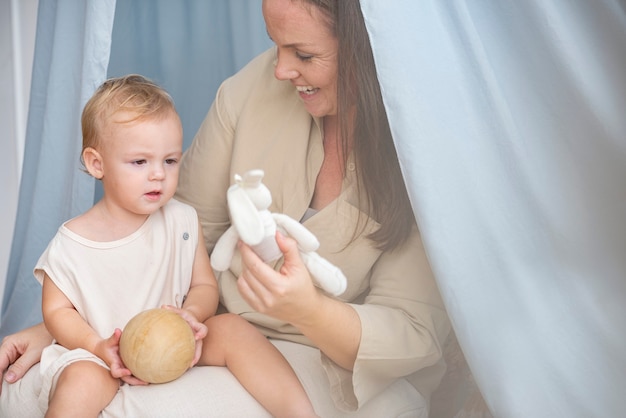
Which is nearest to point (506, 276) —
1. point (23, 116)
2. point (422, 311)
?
point (422, 311)

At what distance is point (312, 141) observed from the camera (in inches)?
65.8

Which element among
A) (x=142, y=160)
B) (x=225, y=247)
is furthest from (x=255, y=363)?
(x=142, y=160)

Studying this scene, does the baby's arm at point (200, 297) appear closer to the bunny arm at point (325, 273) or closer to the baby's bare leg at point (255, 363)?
the baby's bare leg at point (255, 363)

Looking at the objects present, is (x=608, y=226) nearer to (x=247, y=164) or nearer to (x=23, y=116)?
(x=247, y=164)

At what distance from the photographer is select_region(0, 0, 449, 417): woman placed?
144 centimetres

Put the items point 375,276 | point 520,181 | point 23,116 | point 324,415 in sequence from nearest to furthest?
1. point 520,181
2. point 324,415
3. point 375,276
4. point 23,116

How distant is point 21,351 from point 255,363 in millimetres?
512

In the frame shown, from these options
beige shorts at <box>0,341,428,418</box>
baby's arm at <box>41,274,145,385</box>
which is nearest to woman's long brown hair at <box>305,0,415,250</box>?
beige shorts at <box>0,341,428,418</box>

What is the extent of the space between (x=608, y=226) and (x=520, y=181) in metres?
0.16

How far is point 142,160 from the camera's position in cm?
160

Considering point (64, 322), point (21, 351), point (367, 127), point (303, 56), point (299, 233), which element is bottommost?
point (21, 351)

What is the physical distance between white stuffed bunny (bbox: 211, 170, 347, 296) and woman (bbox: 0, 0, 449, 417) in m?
0.02

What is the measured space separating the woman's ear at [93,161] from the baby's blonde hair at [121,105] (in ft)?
0.04

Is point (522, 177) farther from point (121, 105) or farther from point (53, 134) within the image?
point (53, 134)
